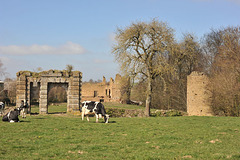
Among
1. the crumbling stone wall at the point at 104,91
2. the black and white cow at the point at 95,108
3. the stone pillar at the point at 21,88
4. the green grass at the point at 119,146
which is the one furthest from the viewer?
the crumbling stone wall at the point at 104,91

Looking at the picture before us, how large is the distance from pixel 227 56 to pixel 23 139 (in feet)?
86.2

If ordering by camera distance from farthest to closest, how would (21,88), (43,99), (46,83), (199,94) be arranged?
(46,83), (43,99), (21,88), (199,94)

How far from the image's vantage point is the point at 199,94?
27531mm

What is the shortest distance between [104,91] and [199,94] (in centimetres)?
3608

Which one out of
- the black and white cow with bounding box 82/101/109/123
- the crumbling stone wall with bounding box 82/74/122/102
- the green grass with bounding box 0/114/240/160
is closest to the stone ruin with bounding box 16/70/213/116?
the black and white cow with bounding box 82/101/109/123

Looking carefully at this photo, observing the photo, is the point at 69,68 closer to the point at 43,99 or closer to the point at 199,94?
the point at 43,99

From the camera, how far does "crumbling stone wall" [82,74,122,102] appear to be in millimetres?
58625

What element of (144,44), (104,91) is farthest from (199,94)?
(104,91)

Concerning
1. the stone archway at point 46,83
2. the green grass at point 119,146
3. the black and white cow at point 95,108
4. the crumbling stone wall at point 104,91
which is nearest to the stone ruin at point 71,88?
the stone archway at point 46,83

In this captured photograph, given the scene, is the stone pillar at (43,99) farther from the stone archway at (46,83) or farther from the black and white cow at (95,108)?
the black and white cow at (95,108)

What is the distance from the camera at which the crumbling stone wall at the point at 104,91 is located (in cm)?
5862

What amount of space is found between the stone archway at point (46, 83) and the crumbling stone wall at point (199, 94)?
1142cm

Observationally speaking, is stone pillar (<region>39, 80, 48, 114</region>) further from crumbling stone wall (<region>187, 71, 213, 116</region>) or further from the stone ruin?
crumbling stone wall (<region>187, 71, 213, 116</region>)

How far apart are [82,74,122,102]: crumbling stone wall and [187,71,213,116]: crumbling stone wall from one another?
3078 cm
